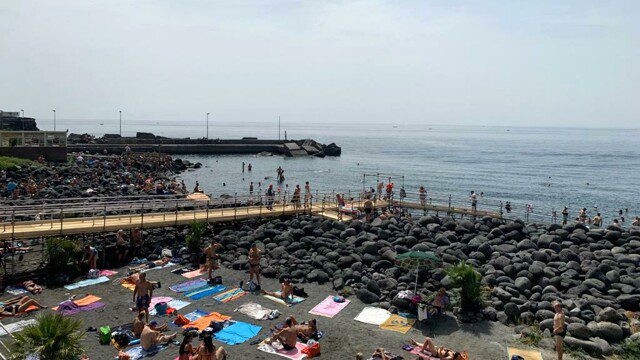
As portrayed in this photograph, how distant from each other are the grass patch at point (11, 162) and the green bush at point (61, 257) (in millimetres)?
29603

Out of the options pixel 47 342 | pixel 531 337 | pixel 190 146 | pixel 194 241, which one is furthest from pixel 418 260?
pixel 190 146

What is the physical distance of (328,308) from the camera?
60.5ft

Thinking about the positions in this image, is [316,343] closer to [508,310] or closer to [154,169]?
[508,310]

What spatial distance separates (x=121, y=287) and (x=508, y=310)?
46.6 feet

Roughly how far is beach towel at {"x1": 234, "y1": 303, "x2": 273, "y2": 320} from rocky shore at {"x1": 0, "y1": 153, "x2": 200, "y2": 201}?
23.7m

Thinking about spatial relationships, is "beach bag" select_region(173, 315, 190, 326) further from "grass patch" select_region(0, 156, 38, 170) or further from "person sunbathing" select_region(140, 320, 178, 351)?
"grass patch" select_region(0, 156, 38, 170)

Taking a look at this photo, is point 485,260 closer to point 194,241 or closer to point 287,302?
point 287,302

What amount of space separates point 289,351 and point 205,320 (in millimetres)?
3491

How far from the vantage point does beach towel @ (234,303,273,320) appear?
1741cm

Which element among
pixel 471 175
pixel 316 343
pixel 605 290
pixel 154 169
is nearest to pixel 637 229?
pixel 605 290

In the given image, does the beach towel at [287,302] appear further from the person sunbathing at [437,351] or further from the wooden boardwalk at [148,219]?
the wooden boardwalk at [148,219]

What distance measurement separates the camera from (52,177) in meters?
46.3

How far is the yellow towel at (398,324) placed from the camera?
55.0 ft

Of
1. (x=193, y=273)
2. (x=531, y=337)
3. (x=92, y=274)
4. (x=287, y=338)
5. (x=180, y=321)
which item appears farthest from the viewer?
(x=193, y=273)
